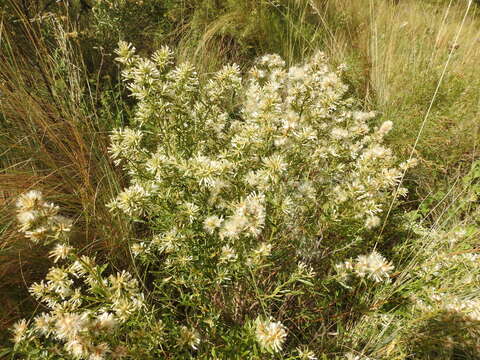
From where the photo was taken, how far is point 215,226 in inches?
52.1

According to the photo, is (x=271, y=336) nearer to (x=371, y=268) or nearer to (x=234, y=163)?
(x=371, y=268)

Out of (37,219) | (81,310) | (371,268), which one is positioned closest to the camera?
(37,219)

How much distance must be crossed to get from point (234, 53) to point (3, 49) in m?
2.37

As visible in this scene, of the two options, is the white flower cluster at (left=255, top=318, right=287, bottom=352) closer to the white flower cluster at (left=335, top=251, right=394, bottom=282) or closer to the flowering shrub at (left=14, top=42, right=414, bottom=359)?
the flowering shrub at (left=14, top=42, right=414, bottom=359)

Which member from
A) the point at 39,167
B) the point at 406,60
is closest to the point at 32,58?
the point at 39,167

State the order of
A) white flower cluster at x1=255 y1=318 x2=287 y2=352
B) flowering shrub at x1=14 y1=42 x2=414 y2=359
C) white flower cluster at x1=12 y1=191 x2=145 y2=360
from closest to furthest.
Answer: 1. white flower cluster at x1=12 y1=191 x2=145 y2=360
2. white flower cluster at x1=255 y1=318 x2=287 y2=352
3. flowering shrub at x1=14 y1=42 x2=414 y2=359

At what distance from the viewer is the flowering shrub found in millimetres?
1198

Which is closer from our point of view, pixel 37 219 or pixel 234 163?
pixel 37 219

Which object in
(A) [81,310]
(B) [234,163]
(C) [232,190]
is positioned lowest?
(A) [81,310]

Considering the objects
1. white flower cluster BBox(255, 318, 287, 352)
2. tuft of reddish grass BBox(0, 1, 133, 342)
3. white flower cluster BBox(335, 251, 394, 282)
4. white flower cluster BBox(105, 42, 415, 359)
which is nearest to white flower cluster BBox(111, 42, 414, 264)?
white flower cluster BBox(105, 42, 415, 359)

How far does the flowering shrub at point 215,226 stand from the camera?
1.20 meters

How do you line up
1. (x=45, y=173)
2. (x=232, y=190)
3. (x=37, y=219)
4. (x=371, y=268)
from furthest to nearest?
(x=45, y=173)
(x=232, y=190)
(x=371, y=268)
(x=37, y=219)

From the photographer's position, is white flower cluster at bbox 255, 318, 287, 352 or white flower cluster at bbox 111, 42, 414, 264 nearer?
white flower cluster at bbox 255, 318, 287, 352

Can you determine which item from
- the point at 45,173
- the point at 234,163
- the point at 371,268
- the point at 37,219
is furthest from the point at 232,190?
the point at 45,173
